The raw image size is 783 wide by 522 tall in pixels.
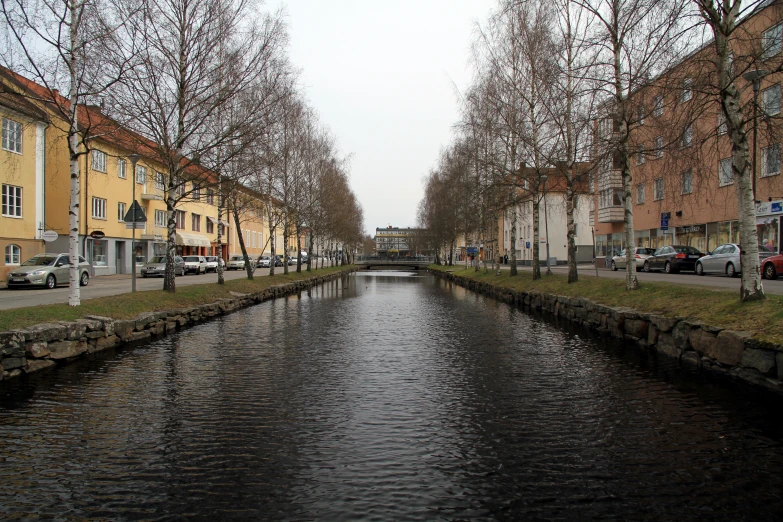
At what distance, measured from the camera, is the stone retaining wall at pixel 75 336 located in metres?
9.34

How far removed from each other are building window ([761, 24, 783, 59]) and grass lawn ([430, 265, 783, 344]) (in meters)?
4.54

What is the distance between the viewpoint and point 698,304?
11.9 m

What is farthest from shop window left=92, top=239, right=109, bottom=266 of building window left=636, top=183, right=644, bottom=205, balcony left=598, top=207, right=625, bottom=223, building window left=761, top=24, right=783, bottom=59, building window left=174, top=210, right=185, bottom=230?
balcony left=598, top=207, right=625, bottom=223

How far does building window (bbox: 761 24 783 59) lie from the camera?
32.2 feet

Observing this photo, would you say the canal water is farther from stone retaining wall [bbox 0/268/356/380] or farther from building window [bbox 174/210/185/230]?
building window [bbox 174/210/185/230]

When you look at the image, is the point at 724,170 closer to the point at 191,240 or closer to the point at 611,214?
the point at 611,214

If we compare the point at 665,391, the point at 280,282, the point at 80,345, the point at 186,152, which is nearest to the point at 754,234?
the point at 665,391

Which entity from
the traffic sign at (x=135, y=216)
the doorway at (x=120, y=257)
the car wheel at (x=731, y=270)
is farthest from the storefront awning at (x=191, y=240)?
the car wheel at (x=731, y=270)

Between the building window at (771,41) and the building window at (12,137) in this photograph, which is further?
the building window at (12,137)

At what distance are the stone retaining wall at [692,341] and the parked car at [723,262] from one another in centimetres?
1135

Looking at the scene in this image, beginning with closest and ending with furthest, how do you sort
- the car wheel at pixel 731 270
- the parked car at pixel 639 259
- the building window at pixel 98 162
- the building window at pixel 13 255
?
the car wheel at pixel 731 270
the building window at pixel 13 255
the parked car at pixel 639 259
the building window at pixel 98 162

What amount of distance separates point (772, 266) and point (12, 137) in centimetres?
3765

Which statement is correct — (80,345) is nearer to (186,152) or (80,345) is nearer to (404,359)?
(404,359)

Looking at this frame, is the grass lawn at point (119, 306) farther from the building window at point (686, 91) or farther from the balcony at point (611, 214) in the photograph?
the balcony at point (611, 214)
